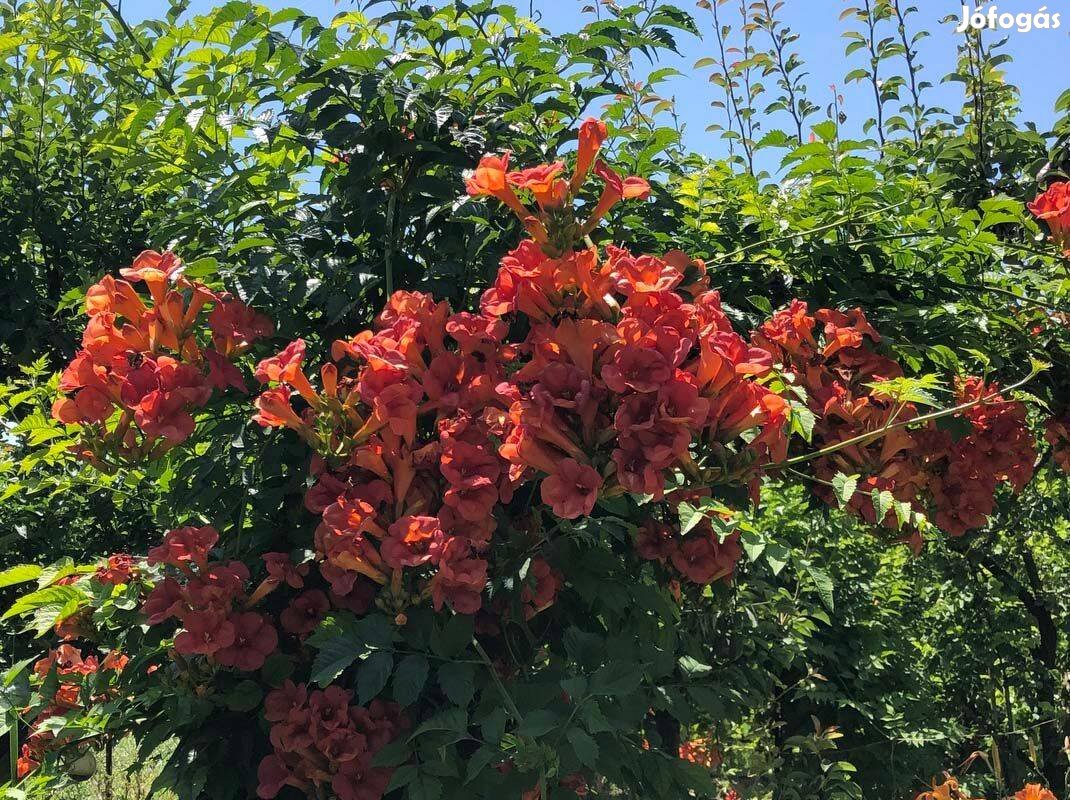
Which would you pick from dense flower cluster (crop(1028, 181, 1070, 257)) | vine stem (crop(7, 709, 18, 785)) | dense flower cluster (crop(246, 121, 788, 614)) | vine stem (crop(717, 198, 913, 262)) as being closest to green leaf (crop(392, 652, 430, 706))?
dense flower cluster (crop(246, 121, 788, 614))

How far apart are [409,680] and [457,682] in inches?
3.6

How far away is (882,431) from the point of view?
1.93m

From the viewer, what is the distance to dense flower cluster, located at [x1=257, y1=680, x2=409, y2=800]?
187 centimetres

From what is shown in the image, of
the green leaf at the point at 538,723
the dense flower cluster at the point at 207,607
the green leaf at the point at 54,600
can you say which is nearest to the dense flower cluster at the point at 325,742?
the dense flower cluster at the point at 207,607

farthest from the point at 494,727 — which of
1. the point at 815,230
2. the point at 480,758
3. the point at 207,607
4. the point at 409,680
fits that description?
the point at 815,230

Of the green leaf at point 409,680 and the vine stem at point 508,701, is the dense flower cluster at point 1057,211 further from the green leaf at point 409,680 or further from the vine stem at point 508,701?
the green leaf at point 409,680

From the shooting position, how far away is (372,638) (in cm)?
174

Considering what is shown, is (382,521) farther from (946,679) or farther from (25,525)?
(946,679)

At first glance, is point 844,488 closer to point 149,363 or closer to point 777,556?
point 777,556

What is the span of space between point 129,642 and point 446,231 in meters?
1.18

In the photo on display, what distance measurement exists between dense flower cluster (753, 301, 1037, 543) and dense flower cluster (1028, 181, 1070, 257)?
1.45ft

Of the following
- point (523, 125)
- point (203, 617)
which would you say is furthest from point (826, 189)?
point (203, 617)

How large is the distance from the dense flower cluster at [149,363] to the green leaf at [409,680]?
0.66 meters

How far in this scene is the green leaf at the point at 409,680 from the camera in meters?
1.73
